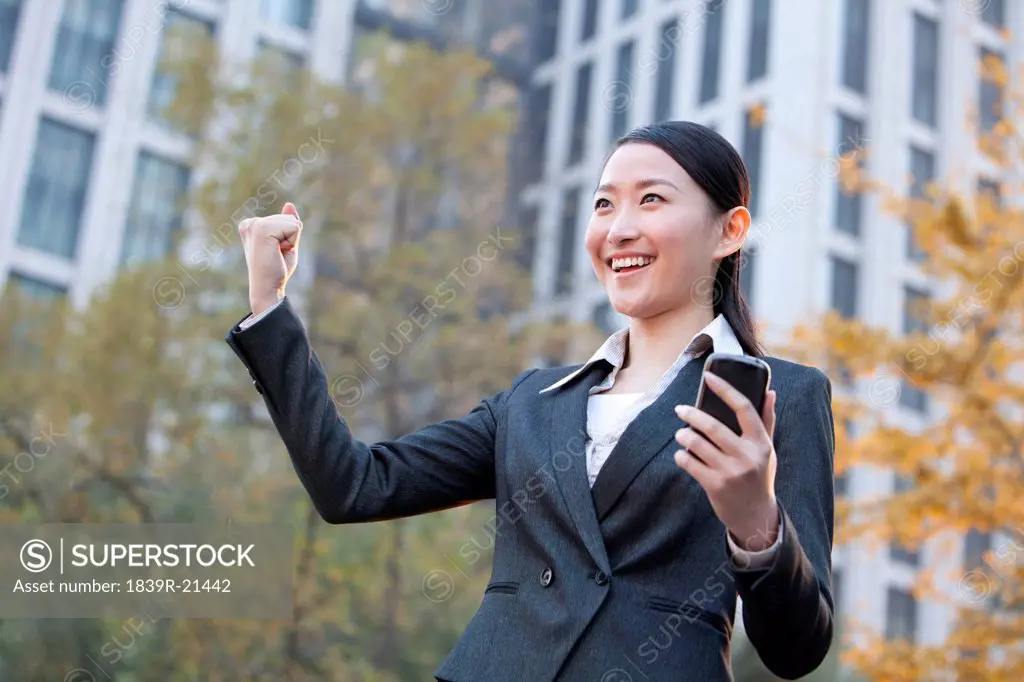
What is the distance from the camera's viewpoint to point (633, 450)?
5.48 feet

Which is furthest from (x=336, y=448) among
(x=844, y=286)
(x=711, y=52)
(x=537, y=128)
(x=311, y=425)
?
(x=537, y=128)

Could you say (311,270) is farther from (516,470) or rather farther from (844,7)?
(516,470)

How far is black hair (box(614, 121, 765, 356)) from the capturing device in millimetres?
1895

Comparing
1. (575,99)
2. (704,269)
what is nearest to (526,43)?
(575,99)

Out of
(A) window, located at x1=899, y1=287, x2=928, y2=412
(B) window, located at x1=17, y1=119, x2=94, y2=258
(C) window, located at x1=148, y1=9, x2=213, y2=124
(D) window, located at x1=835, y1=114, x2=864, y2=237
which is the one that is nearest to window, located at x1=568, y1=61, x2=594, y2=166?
(D) window, located at x1=835, y1=114, x2=864, y2=237

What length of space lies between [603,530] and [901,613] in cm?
2469

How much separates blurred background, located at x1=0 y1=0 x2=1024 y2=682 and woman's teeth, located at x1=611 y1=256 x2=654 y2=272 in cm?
631

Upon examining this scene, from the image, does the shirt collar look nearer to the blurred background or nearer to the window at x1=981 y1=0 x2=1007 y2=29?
the blurred background

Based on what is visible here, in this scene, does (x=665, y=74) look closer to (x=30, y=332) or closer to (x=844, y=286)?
(x=844, y=286)

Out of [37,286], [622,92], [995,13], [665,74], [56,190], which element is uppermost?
[995,13]

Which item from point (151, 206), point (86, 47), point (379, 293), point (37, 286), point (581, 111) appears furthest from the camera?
point (581, 111)

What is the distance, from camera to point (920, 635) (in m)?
24.8

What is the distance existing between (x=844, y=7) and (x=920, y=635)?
1254cm

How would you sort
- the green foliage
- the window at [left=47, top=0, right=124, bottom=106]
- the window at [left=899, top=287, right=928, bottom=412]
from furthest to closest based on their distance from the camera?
the window at [left=899, top=287, right=928, bottom=412], the window at [left=47, top=0, right=124, bottom=106], the green foliage
